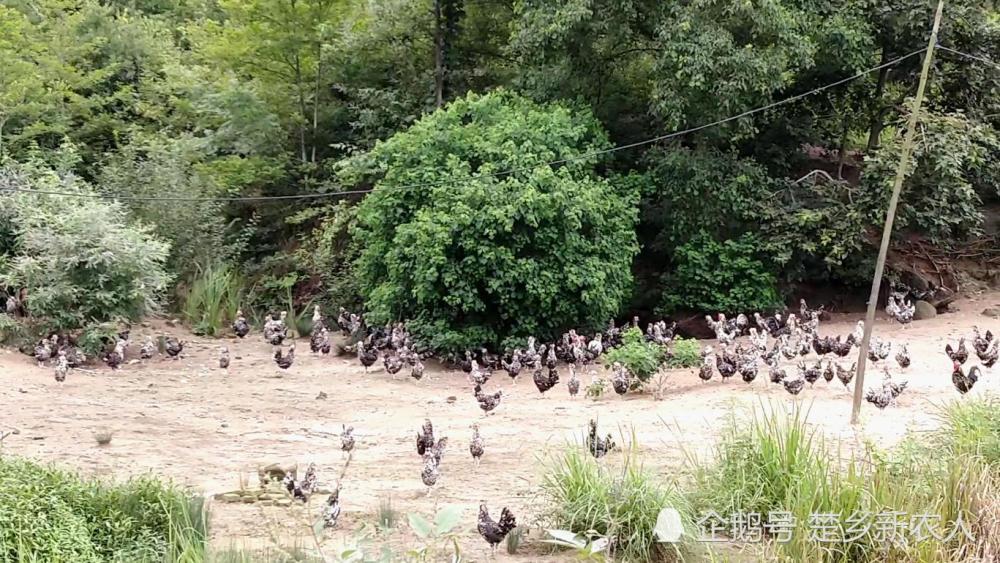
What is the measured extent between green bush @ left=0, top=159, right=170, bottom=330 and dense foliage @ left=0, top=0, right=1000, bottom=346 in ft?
Answer: 2.77

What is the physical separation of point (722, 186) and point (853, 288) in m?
3.09

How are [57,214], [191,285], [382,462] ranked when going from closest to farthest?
[382,462] → [57,214] → [191,285]

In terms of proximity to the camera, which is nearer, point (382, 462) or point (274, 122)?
point (382, 462)

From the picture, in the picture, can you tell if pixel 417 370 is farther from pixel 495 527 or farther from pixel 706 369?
pixel 495 527

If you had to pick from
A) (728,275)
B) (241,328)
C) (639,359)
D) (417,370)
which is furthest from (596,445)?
(241,328)

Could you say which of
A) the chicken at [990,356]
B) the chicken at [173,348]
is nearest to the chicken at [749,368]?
the chicken at [990,356]

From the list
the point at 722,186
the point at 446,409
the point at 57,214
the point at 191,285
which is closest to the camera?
the point at 446,409

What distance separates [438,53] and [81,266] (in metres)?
6.65

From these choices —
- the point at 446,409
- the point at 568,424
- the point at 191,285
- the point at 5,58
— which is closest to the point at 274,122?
the point at 191,285

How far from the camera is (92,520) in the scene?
3848 mm

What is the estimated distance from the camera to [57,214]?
10727 mm

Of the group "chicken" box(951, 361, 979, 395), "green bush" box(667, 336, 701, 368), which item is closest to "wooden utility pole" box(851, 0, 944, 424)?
"chicken" box(951, 361, 979, 395)

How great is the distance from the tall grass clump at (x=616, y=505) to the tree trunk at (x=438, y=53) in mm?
10778

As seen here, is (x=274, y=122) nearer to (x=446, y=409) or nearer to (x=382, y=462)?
(x=446, y=409)
